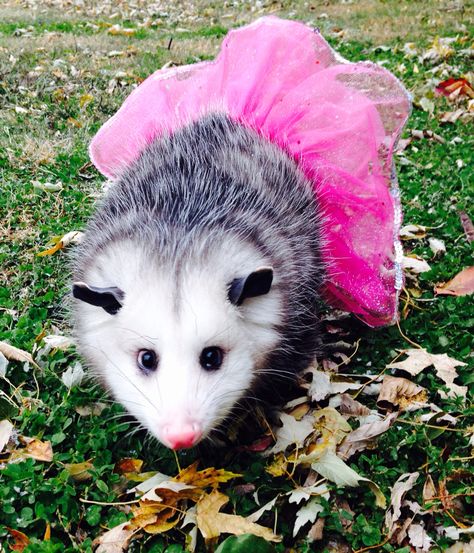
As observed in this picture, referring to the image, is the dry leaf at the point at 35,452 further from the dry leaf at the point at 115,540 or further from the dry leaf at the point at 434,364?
the dry leaf at the point at 434,364

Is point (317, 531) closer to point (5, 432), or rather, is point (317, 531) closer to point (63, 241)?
point (5, 432)

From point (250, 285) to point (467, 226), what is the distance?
154 centimetres

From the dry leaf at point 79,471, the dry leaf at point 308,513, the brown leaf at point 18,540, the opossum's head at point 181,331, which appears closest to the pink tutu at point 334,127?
the opossum's head at point 181,331

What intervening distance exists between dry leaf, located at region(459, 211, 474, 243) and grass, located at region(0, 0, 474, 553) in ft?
0.11

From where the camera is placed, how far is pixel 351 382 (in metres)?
1.89

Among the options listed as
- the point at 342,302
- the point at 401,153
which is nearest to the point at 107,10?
the point at 401,153

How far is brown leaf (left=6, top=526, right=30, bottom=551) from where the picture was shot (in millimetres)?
1364

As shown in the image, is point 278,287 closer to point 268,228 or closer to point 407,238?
point 268,228

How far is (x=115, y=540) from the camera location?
1.38 metres

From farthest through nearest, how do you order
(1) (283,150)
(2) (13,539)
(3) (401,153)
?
(3) (401,153), (1) (283,150), (2) (13,539)

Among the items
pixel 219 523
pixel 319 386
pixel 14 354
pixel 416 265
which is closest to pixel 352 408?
pixel 319 386

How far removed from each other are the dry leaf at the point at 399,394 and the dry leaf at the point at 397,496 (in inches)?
10.3

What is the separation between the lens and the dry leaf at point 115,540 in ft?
4.48

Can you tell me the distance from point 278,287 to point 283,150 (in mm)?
763
